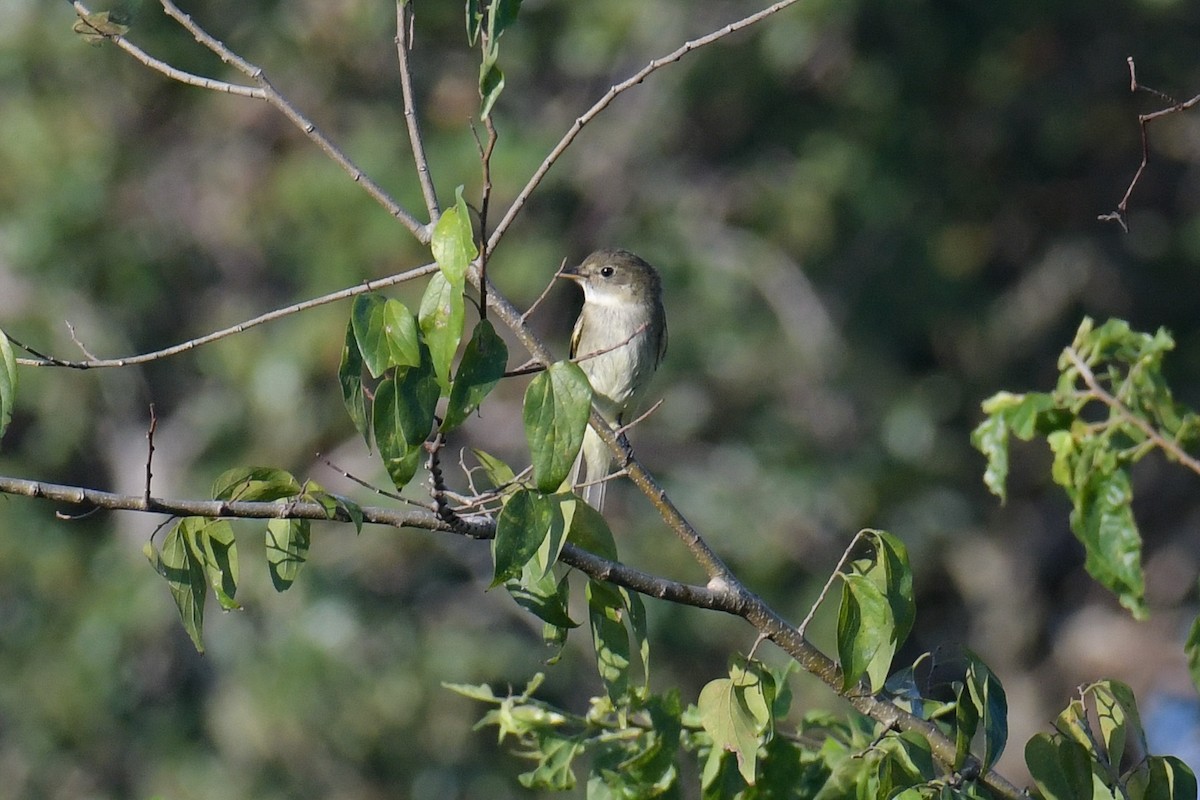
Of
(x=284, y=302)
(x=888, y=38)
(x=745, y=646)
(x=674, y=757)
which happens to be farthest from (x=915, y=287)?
(x=674, y=757)

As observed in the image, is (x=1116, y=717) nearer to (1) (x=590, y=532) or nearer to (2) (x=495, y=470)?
(1) (x=590, y=532)

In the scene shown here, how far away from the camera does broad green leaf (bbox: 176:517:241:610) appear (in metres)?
2.54

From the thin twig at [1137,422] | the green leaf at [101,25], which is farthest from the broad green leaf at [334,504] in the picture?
the thin twig at [1137,422]

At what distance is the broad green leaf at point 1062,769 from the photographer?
2.56 meters

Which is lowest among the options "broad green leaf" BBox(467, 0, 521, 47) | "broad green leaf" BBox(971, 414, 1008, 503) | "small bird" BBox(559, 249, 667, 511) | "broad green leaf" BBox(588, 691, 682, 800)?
"small bird" BBox(559, 249, 667, 511)

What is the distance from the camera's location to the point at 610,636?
9.36 feet

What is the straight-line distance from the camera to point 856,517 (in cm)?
1094

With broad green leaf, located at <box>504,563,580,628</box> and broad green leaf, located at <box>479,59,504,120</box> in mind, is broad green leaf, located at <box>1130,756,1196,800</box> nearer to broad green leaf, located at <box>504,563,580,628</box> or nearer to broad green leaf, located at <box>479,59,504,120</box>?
broad green leaf, located at <box>504,563,580,628</box>

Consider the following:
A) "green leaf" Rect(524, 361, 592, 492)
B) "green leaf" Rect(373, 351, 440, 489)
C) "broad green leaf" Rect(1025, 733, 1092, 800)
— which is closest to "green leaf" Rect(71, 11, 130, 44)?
"green leaf" Rect(373, 351, 440, 489)

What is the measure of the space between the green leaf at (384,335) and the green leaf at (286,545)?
43 cm

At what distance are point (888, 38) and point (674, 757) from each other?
9.77 metres

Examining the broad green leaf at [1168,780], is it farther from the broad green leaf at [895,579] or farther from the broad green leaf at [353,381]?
the broad green leaf at [353,381]

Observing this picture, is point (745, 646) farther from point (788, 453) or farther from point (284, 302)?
point (284, 302)

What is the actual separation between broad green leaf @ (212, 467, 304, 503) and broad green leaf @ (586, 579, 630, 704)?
0.56 metres
